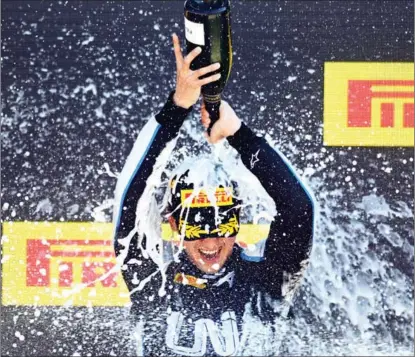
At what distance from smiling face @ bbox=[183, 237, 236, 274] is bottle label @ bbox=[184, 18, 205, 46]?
0.59 m

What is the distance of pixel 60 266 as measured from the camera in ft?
7.59

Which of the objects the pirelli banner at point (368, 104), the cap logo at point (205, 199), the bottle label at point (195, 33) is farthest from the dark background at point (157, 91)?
the bottle label at point (195, 33)

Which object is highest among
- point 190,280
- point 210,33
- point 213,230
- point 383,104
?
point 210,33

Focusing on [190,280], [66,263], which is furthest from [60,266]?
[190,280]

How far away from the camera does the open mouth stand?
7.34ft

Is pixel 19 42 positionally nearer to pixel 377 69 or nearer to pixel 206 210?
pixel 206 210

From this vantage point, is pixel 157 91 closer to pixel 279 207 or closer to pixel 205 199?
pixel 205 199

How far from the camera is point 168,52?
2273 millimetres

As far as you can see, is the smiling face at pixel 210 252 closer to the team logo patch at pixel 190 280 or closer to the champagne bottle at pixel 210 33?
the team logo patch at pixel 190 280

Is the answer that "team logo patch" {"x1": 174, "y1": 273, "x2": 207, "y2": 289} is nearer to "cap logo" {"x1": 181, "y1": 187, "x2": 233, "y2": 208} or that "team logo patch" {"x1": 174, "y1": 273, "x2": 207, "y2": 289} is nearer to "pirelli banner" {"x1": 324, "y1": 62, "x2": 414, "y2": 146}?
"cap logo" {"x1": 181, "y1": 187, "x2": 233, "y2": 208}

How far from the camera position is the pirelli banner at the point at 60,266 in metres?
2.30

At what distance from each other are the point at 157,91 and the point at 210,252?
49 centimetres

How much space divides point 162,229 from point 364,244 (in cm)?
59

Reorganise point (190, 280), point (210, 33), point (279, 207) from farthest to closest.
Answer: point (190, 280) → point (279, 207) → point (210, 33)
